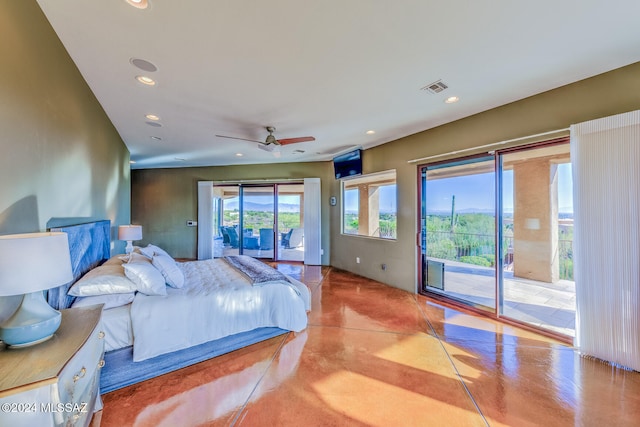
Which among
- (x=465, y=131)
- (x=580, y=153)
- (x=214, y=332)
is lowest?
(x=214, y=332)

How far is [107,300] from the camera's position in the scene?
2230mm

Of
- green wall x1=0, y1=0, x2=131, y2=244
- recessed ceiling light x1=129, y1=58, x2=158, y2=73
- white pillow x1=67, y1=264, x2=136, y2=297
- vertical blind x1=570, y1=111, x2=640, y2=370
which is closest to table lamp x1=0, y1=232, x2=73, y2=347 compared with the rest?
green wall x1=0, y1=0, x2=131, y2=244

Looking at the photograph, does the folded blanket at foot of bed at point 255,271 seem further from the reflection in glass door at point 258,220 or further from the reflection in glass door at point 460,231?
the reflection in glass door at point 258,220

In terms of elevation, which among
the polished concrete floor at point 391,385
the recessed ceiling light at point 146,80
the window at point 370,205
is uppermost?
the recessed ceiling light at point 146,80

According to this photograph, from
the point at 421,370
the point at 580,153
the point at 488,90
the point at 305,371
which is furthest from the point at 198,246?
the point at 580,153

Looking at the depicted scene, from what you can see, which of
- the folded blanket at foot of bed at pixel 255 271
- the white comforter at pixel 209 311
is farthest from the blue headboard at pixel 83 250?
the folded blanket at foot of bed at pixel 255 271

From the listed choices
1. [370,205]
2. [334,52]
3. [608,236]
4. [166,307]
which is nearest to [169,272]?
[166,307]

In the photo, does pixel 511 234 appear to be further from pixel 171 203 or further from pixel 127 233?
pixel 171 203

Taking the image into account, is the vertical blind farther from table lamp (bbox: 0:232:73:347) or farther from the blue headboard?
the blue headboard

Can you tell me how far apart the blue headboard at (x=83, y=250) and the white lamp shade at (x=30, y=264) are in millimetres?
1012

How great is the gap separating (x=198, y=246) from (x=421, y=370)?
643 cm

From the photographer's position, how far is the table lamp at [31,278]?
1187mm

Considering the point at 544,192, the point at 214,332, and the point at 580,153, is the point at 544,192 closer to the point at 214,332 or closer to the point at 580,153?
the point at 580,153

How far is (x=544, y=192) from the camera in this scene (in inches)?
123
